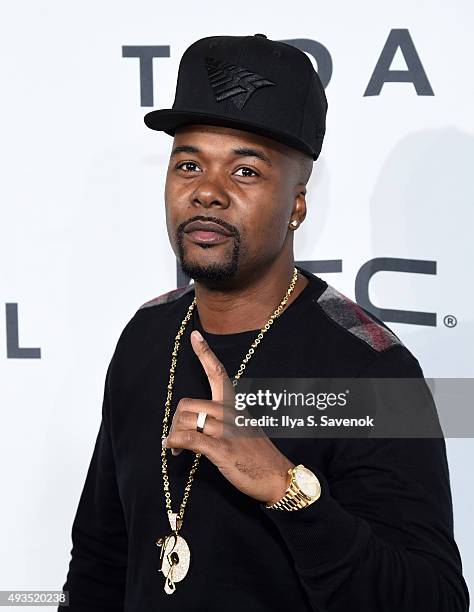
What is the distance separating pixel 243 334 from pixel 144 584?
379mm

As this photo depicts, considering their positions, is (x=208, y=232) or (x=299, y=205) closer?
(x=208, y=232)

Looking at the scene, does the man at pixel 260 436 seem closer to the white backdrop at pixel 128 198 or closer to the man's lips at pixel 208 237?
the man's lips at pixel 208 237

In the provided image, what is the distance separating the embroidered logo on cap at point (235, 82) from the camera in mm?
1264

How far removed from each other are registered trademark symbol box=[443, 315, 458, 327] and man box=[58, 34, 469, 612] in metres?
0.51

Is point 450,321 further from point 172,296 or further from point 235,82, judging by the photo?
point 235,82

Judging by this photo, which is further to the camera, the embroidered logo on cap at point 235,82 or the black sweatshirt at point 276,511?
the embroidered logo on cap at point 235,82

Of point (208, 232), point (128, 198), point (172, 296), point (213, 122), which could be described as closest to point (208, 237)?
point (208, 232)

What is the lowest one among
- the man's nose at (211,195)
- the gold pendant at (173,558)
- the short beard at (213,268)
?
the gold pendant at (173,558)

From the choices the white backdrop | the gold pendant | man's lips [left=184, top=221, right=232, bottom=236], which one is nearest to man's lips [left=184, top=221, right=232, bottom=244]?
man's lips [left=184, top=221, right=232, bottom=236]

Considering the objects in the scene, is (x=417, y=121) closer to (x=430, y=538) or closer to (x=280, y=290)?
(x=280, y=290)

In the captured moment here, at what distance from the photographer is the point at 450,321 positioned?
5.94 ft

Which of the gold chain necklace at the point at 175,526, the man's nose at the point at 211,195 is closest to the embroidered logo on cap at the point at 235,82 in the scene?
the man's nose at the point at 211,195

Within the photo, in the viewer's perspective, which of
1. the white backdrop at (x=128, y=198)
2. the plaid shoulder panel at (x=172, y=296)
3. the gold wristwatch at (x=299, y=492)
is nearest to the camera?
the gold wristwatch at (x=299, y=492)

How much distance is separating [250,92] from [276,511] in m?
0.56
